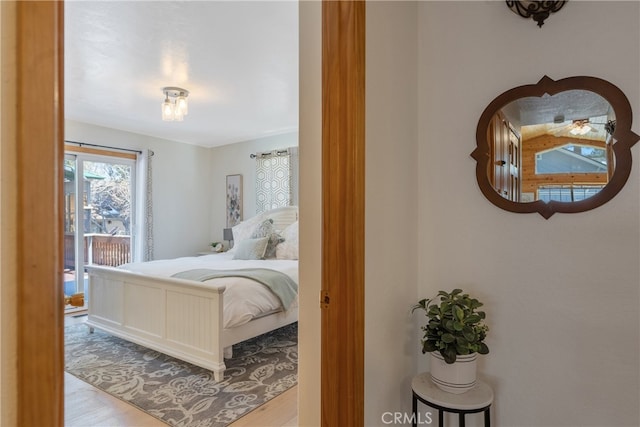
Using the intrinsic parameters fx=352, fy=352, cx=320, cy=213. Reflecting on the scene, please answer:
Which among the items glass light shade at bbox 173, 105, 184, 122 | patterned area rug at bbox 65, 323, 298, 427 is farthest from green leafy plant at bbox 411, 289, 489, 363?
glass light shade at bbox 173, 105, 184, 122

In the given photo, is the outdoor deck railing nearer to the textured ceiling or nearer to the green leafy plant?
the textured ceiling

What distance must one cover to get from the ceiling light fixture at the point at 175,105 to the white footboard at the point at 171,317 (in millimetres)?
1503

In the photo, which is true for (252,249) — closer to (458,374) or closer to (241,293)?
(241,293)

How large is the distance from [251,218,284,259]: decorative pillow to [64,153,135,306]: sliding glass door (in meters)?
2.15

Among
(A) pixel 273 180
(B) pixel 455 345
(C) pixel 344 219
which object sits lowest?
(B) pixel 455 345

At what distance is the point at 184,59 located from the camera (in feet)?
9.10

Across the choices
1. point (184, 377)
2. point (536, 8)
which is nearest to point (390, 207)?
point (536, 8)

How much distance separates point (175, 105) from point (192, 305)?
6.37ft

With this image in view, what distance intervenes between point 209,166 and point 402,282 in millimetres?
5305

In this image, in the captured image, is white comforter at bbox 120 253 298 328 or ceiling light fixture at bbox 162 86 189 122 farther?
ceiling light fixture at bbox 162 86 189 122

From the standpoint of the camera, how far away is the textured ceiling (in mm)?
2152

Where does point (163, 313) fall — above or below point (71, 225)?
below

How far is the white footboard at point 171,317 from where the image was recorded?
2611mm

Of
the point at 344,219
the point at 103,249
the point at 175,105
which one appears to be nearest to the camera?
the point at 344,219
